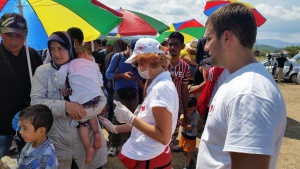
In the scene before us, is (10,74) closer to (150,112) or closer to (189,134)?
(150,112)

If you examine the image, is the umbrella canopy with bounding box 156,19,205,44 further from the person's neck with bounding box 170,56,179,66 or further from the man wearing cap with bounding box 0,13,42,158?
the man wearing cap with bounding box 0,13,42,158

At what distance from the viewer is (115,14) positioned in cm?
285

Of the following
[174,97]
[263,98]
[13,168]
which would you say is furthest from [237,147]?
[13,168]

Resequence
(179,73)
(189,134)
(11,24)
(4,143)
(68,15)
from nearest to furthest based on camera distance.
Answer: (11,24)
(4,143)
(68,15)
(179,73)
(189,134)

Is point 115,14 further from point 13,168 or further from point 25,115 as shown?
point 13,168

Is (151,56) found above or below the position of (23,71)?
above

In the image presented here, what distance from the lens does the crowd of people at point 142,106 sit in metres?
0.98

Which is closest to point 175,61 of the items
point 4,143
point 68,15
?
point 68,15

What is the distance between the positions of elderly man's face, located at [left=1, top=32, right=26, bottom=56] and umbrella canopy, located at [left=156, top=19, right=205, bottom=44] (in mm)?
6898

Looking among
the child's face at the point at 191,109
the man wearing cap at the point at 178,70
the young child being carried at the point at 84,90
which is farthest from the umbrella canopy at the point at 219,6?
Answer: the young child being carried at the point at 84,90

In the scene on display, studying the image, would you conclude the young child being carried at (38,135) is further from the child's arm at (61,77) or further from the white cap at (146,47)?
the white cap at (146,47)

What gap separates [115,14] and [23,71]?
1158 mm

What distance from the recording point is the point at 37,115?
2.03 metres

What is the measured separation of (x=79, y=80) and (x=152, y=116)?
0.71 metres
